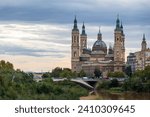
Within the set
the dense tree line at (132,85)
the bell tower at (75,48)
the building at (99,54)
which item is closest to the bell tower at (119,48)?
the building at (99,54)

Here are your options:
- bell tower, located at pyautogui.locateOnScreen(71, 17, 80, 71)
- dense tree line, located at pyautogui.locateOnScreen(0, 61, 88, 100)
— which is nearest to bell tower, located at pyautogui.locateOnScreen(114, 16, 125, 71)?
bell tower, located at pyautogui.locateOnScreen(71, 17, 80, 71)

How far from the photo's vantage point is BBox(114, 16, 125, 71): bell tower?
54.9m

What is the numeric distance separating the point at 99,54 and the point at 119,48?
2683 millimetres

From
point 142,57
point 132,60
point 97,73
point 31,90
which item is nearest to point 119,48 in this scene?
point 142,57

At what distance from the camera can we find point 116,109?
17.5 ft

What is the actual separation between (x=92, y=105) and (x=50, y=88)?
1199 centimetres

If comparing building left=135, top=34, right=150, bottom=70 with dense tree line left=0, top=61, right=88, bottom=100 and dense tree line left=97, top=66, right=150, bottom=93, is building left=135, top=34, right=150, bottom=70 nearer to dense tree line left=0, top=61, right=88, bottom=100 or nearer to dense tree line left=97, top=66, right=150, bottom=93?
dense tree line left=97, top=66, right=150, bottom=93

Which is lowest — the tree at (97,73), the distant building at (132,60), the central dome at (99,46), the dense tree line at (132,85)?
the dense tree line at (132,85)

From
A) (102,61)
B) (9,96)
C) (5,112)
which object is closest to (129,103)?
(5,112)

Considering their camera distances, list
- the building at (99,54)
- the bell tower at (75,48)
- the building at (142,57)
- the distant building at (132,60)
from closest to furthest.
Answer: the building at (142,57) < the building at (99,54) < the distant building at (132,60) < the bell tower at (75,48)

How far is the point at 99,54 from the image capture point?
5847 cm

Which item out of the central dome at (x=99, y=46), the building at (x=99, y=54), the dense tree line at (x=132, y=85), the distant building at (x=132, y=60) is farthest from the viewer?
the central dome at (x=99, y=46)

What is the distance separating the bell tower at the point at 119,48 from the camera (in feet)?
180

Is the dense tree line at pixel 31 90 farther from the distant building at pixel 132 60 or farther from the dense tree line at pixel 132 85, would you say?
the distant building at pixel 132 60
